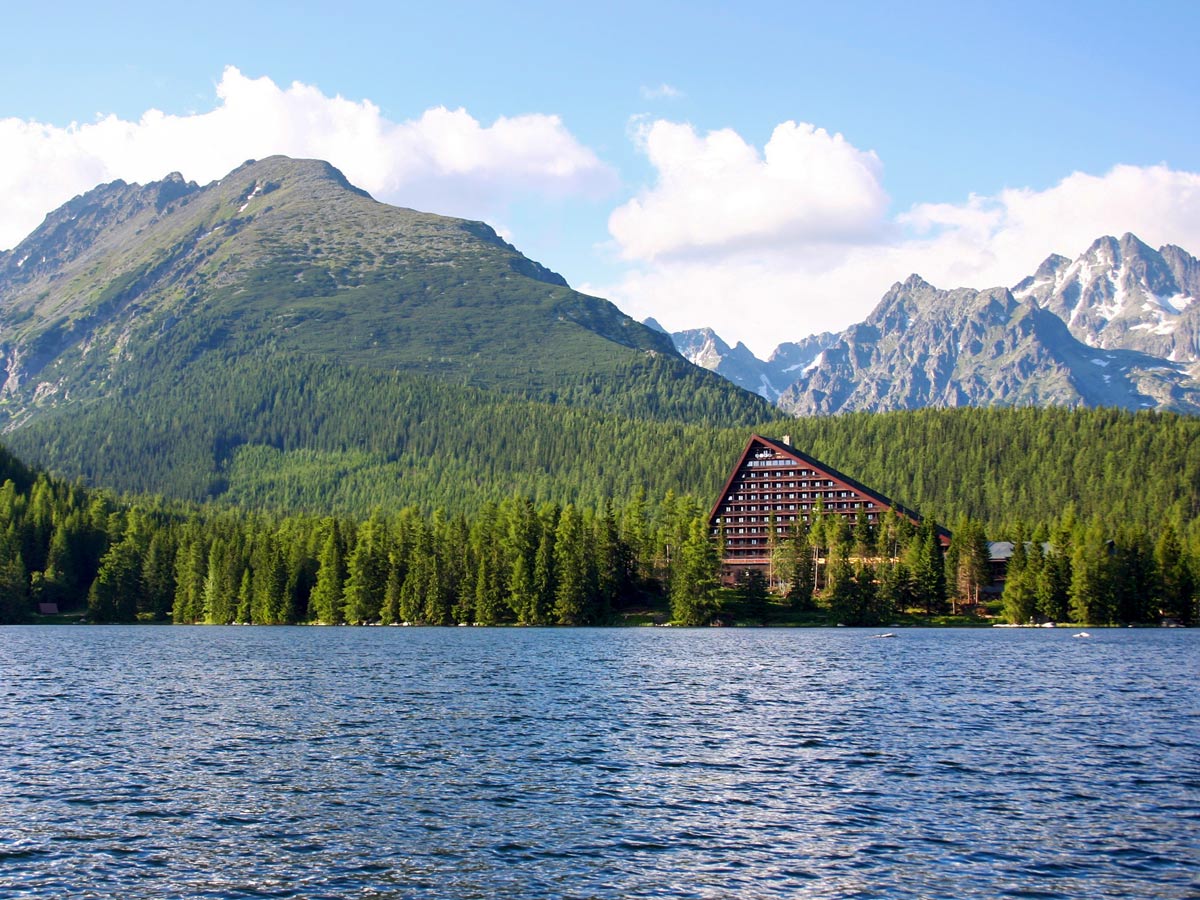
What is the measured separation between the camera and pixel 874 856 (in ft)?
127

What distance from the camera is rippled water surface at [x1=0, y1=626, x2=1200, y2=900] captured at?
3672 centimetres

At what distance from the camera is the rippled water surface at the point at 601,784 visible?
3672 cm

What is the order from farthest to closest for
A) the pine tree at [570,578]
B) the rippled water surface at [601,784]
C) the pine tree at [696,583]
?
Answer: the pine tree at [570,578]
the pine tree at [696,583]
the rippled water surface at [601,784]

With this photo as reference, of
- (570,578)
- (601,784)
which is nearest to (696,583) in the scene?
(570,578)

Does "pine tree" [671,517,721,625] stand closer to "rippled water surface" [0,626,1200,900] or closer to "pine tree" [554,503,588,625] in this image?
"pine tree" [554,503,588,625]

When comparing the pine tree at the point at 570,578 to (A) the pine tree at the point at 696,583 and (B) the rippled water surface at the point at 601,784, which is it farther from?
(B) the rippled water surface at the point at 601,784

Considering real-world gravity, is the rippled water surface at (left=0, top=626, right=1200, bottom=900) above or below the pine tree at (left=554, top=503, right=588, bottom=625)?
below

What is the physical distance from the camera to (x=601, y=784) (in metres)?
50.8

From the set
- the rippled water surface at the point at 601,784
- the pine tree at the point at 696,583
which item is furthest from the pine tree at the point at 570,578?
the rippled water surface at the point at 601,784

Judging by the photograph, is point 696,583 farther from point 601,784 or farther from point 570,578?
point 601,784

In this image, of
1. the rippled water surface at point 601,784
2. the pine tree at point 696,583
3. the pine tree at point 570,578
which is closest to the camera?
the rippled water surface at point 601,784

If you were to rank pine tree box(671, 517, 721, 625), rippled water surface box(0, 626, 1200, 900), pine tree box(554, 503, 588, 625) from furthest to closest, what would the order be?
1. pine tree box(554, 503, 588, 625)
2. pine tree box(671, 517, 721, 625)
3. rippled water surface box(0, 626, 1200, 900)

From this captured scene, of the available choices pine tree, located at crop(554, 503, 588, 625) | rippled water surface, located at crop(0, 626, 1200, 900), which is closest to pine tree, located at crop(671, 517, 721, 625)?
pine tree, located at crop(554, 503, 588, 625)

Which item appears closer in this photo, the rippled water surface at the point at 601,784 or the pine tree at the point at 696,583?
the rippled water surface at the point at 601,784
